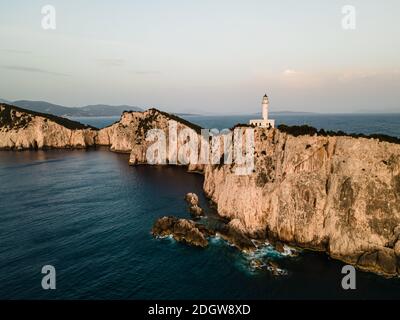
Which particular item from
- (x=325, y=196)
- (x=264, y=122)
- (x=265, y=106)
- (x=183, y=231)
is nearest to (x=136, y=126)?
(x=265, y=106)

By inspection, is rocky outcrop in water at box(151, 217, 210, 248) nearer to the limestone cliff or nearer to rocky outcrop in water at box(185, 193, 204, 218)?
rocky outcrop in water at box(185, 193, 204, 218)

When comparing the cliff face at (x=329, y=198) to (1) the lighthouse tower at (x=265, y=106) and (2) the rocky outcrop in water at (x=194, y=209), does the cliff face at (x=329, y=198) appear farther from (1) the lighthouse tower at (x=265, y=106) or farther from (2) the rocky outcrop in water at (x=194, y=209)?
(1) the lighthouse tower at (x=265, y=106)

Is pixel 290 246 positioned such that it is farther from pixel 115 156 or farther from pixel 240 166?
pixel 115 156

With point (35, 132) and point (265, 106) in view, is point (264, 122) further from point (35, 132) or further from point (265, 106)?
point (35, 132)

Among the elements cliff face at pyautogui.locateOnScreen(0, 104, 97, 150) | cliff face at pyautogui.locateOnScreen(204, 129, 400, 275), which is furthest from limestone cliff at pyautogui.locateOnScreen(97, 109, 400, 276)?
cliff face at pyautogui.locateOnScreen(0, 104, 97, 150)

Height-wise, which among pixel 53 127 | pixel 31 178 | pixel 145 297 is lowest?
pixel 145 297

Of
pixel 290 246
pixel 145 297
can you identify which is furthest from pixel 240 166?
pixel 145 297
